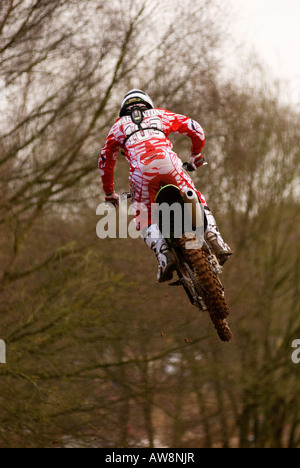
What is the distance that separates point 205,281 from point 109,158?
148cm

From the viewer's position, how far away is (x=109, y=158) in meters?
6.22

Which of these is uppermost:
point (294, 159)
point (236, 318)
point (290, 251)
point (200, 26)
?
point (200, 26)

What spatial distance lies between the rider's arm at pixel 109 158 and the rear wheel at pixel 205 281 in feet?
3.50

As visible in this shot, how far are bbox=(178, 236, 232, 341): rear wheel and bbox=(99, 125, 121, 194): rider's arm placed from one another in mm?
1066

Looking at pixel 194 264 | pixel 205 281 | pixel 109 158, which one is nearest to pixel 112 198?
pixel 109 158

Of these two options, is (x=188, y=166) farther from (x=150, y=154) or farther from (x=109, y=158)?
(x=109, y=158)

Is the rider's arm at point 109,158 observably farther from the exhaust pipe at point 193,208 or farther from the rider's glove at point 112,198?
the exhaust pipe at point 193,208

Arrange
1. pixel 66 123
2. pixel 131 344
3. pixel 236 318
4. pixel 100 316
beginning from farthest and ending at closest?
pixel 236 318 < pixel 131 344 < pixel 66 123 < pixel 100 316

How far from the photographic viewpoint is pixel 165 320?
15031 millimetres

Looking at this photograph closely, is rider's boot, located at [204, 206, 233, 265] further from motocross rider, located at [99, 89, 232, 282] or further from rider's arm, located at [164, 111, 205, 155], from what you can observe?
rider's arm, located at [164, 111, 205, 155]

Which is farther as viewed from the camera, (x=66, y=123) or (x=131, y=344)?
(x=131, y=344)
